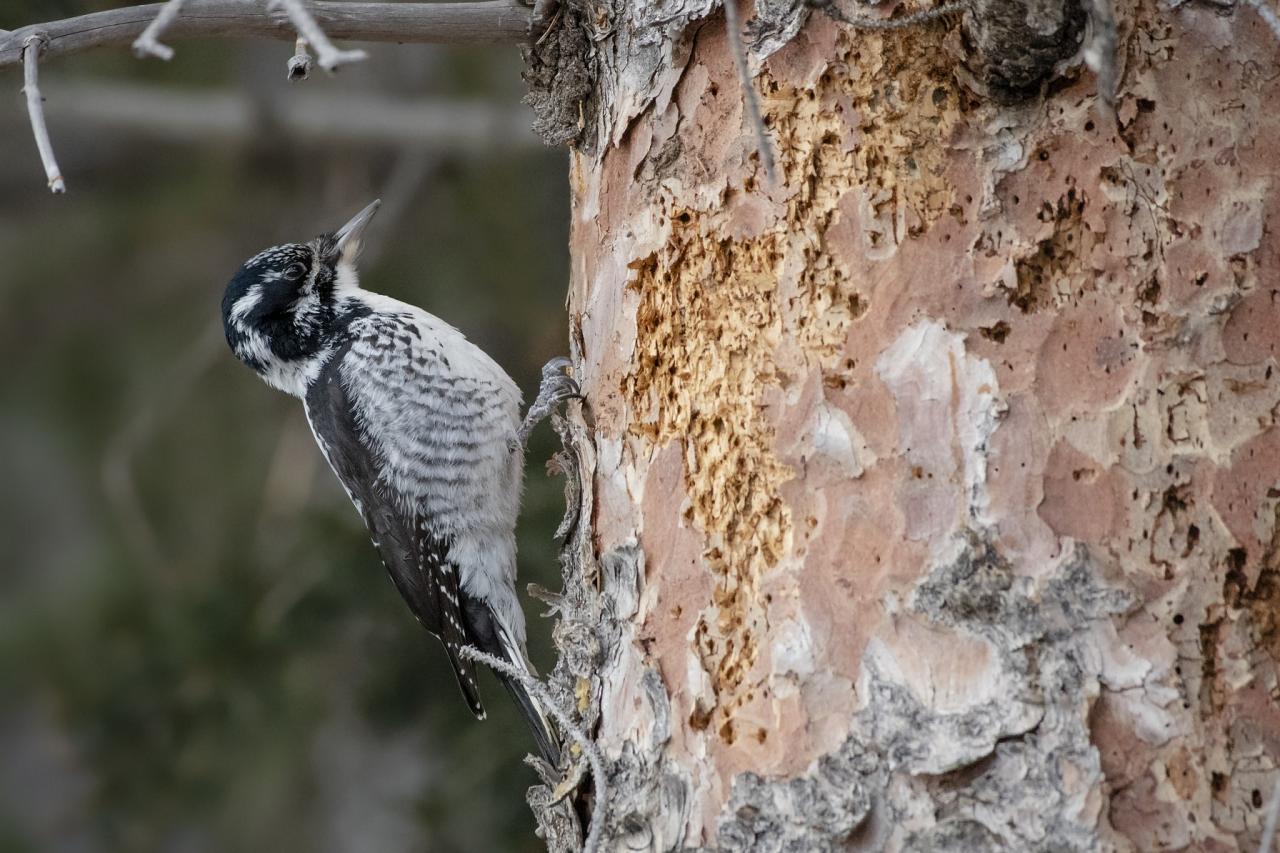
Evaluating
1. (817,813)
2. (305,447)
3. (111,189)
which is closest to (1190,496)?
(817,813)

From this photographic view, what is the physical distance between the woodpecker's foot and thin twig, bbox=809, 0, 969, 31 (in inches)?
37.3

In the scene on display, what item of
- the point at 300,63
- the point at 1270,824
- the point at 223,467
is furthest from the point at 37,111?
the point at 223,467

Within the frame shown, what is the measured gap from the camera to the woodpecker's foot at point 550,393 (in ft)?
9.55

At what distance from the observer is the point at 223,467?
17.5 ft

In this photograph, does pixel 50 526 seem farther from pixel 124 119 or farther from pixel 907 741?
pixel 907 741

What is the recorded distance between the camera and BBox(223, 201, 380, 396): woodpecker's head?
370cm

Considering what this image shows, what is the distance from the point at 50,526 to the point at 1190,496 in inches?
213

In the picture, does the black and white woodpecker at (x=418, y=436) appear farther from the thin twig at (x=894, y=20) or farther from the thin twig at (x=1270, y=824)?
the thin twig at (x=1270, y=824)

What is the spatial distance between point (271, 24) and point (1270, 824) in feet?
5.99

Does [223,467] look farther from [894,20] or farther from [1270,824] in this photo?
[1270,824]

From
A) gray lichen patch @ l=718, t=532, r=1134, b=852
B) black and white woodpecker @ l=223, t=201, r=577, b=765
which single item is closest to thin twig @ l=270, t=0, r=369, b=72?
gray lichen patch @ l=718, t=532, r=1134, b=852

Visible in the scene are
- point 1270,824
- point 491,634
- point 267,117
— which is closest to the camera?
point 1270,824

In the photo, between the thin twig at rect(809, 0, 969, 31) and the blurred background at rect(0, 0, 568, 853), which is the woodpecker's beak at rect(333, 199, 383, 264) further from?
the thin twig at rect(809, 0, 969, 31)

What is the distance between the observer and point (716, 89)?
91.0 inches
